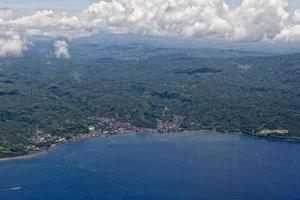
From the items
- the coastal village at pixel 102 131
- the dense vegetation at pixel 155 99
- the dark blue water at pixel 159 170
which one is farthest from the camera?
the dense vegetation at pixel 155 99

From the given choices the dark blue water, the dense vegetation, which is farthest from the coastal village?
the dark blue water

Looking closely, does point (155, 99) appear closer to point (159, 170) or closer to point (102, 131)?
point (102, 131)

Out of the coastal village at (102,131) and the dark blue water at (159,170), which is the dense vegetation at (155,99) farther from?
the dark blue water at (159,170)

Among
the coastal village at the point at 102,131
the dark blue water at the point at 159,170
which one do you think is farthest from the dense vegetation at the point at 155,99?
the dark blue water at the point at 159,170

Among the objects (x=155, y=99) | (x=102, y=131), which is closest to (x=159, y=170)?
(x=102, y=131)

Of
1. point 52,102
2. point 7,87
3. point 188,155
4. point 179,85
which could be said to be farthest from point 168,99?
point 188,155

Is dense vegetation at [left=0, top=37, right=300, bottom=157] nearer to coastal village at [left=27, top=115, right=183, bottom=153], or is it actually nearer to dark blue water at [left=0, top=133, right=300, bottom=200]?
coastal village at [left=27, top=115, right=183, bottom=153]
